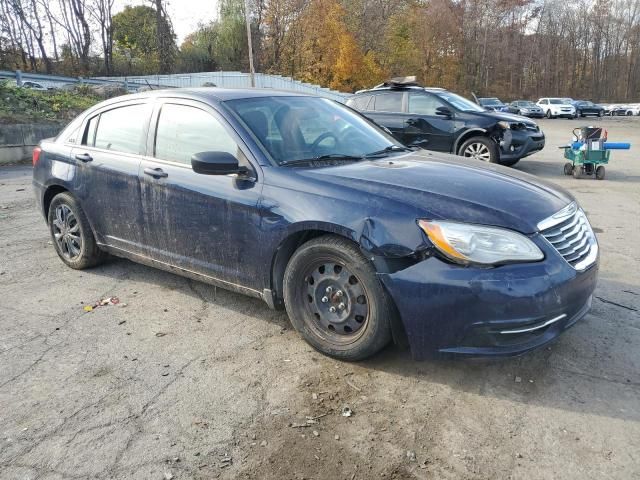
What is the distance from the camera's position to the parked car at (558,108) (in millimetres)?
42875

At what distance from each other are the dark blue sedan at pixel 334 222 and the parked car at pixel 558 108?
4402cm

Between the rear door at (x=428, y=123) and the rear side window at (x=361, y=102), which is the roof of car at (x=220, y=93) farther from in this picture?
the rear side window at (x=361, y=102)

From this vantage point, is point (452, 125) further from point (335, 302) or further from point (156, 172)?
point (335, 302)

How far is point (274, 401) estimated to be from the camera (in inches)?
112

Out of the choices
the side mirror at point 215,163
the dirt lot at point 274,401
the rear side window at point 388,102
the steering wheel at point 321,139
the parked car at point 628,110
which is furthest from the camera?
the parked car at point 628,110

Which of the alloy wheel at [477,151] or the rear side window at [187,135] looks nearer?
the rear side window at [187,135]

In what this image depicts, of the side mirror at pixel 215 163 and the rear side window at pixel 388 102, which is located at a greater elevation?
the rear side window at pixel 388 102

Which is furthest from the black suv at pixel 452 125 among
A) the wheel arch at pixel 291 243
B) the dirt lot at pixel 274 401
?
the wheel arch at pixel 291 243

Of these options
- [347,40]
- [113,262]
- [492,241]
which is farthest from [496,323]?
[347,40]

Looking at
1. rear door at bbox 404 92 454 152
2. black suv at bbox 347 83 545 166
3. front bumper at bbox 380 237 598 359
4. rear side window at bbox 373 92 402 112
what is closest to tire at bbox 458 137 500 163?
black suv at bbox 347 83 545 166

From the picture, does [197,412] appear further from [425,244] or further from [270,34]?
[270,34]

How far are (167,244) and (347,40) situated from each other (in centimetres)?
4680

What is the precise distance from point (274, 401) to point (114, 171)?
8.14 feet

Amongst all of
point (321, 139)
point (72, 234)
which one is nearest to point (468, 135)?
point (321, 139)
